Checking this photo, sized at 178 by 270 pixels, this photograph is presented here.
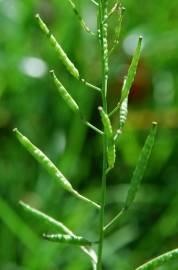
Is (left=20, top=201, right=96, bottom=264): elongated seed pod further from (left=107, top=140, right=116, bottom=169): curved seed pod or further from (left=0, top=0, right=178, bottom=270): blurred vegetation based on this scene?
(left=0, top=0, right=178, bottom=270): blurred vegetation

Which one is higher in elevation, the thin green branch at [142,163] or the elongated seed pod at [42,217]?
the thin green branch at [142,163]

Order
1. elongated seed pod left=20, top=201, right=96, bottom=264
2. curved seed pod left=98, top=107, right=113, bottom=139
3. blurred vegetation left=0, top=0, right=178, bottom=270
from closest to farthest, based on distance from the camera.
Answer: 1. curved seed pod left=98, top=107, right=113, bottom=139
2. elongated seed pod left=20, top=201, right=96, bottom=264
3. blurred vegetation left=0, top=0, right=178, bottom=270

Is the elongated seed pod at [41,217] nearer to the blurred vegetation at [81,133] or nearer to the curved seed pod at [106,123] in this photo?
the curved seed pod at [106,123]

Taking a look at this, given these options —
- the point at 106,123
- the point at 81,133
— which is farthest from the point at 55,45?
the point at 81,133

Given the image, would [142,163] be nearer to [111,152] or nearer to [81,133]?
[111,152]

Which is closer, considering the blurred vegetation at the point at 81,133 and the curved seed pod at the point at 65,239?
the curved seed pod at the point at 65,239

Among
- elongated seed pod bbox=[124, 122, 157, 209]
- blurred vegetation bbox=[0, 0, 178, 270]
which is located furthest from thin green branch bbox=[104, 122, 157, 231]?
blurred vegetation bbox=[0, 0, 178, 270]

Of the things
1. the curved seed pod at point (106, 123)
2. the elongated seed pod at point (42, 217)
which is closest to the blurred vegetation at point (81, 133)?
the elongated seed pod at point (42, 217)

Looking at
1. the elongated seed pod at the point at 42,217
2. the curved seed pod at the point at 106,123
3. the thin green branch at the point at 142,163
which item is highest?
the curved seed pod at the point at 106,123

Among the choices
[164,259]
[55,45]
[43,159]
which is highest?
[55,45]
